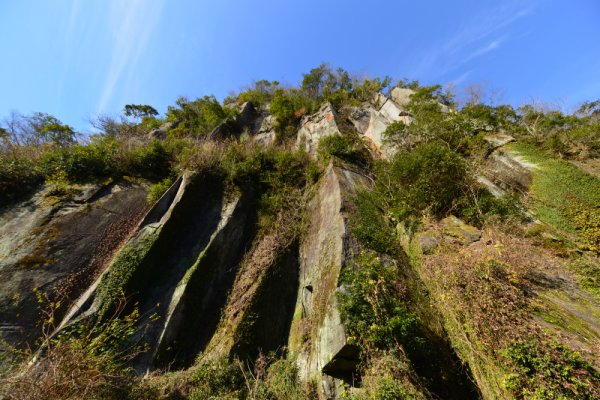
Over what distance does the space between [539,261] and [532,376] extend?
305 cm

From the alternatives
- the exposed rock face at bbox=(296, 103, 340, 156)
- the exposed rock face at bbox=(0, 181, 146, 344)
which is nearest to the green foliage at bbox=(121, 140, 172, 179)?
the exposed rock face at bbox=(0, 181, 146, 344)

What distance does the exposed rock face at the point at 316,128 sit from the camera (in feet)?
49.5

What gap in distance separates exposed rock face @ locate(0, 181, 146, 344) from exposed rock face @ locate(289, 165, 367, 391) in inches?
258

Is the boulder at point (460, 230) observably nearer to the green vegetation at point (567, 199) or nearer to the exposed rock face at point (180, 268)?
the green vegetation at point (567, 199)

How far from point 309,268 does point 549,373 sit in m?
5.77

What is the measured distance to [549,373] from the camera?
3.39 m

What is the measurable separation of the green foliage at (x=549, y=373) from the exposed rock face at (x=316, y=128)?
38.5 ft

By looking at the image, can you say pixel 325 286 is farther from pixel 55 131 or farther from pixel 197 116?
pixel 55 131

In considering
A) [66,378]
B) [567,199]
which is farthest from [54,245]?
[567,199]

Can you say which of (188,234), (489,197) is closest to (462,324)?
(489,197)

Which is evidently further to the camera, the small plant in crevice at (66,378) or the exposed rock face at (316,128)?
the exposed rock face at (316,128)

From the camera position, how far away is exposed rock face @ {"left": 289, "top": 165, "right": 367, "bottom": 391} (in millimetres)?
5047

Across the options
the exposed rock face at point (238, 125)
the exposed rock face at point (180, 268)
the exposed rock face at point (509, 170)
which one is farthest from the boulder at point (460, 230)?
the exposed rock face at point (238, 125)

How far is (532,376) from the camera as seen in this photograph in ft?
11.8
